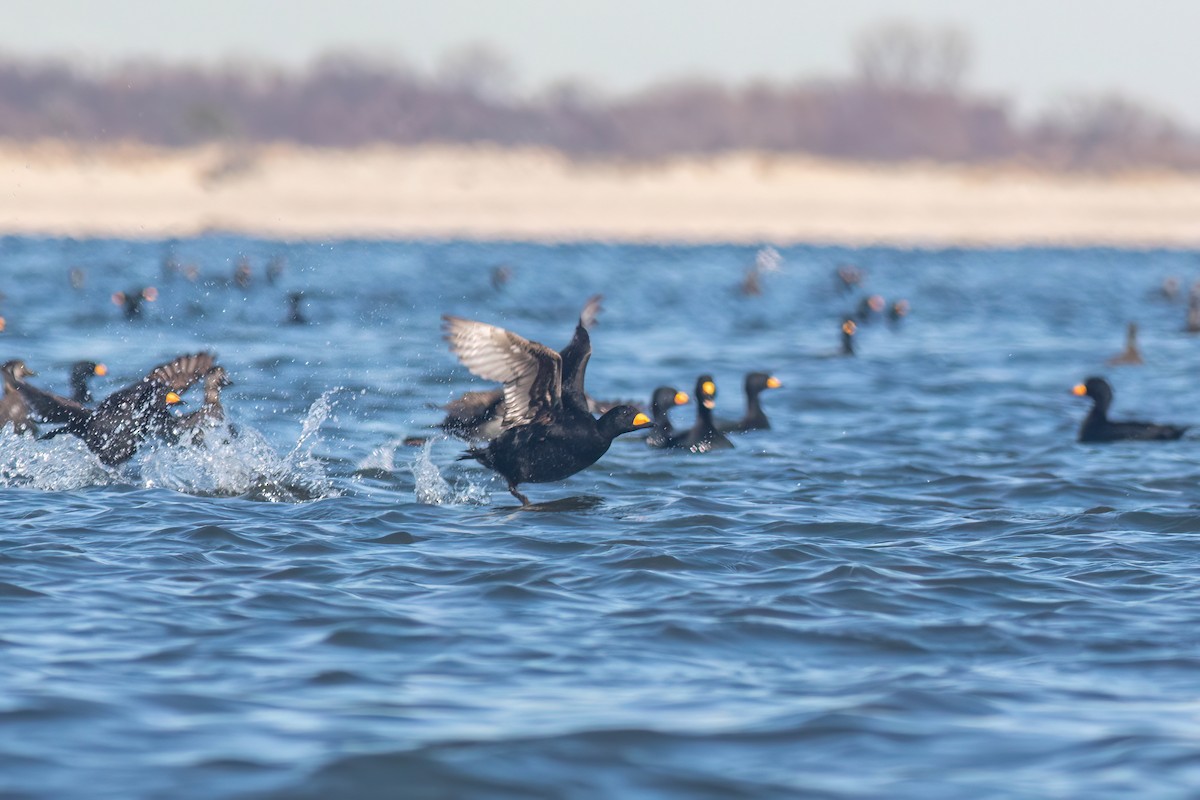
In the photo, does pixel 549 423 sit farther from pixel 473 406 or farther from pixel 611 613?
pixel 611 613

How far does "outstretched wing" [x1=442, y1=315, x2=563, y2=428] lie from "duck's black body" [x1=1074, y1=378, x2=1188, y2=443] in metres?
6.68

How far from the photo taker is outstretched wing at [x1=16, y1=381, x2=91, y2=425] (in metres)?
12.0

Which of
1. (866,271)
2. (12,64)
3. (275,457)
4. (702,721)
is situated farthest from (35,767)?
(12,64)

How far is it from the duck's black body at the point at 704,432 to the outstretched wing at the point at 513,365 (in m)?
3.80

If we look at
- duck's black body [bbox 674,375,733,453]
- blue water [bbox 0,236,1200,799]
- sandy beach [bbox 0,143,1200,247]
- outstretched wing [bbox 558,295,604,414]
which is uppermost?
sandy beach [bbox 0,143,1200,247]

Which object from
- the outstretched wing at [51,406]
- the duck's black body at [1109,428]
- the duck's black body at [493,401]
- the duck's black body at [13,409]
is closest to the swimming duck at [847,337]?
the duck's black body at [1109,428]

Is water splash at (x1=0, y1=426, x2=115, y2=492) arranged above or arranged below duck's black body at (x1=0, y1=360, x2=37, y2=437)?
below

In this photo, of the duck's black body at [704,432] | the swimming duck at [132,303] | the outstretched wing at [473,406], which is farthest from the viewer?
the swimming duck at [132,303]

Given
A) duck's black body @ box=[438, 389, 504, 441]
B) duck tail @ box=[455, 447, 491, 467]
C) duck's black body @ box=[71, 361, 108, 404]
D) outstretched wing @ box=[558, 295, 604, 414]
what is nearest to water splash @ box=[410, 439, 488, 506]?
duck's black body @ box=[438, 389, 504, 441]

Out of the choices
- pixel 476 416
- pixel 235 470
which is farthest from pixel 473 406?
pixel 235 470

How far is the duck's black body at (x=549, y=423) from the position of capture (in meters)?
11.0

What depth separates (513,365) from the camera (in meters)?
10.8

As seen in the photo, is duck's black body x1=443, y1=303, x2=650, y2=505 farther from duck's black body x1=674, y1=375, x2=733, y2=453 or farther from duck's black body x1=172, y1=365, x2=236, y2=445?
duck's black body x1=674, y1=375, x2=733, y2=453

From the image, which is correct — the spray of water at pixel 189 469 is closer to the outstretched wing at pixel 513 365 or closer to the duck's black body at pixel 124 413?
the duck's black body at pixel 124 413
